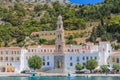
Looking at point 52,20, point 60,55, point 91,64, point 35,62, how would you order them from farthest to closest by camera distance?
point 52,20, point 60,55, point 35,62, point 91,64

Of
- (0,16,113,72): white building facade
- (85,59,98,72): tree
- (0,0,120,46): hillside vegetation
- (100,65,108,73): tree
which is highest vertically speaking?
(0,0,120,46): hillside vegetation

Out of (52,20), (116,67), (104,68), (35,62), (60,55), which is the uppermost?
(52,20)

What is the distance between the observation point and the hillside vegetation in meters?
99.0

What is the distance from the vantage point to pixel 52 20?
377 feet

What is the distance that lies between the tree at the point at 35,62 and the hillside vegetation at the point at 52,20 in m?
23.0

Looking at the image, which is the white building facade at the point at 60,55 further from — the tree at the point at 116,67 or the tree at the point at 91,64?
the tree at the point at 91,64

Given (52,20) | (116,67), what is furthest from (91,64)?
(52,20)

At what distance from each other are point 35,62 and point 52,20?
140 feet

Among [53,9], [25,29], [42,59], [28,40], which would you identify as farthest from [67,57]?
[53,9]

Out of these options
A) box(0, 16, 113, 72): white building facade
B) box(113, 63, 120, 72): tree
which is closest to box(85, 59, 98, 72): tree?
box(113, 63, 120, 72): tree

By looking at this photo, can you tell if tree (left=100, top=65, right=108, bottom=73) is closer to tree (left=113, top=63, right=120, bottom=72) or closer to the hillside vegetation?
tree (left=113, top=63, right=120, bottom=72)

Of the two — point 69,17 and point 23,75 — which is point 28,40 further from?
point 23,75

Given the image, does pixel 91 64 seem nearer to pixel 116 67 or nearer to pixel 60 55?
pixel 116 67

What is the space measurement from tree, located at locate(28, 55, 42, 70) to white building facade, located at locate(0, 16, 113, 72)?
123 inches
